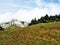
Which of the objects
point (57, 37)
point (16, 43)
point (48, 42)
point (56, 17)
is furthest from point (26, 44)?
point (56, 17)

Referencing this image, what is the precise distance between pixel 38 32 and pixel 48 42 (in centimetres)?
1291

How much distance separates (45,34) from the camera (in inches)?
2238

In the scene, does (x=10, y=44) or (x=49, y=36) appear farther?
A: (x=49, y=36)

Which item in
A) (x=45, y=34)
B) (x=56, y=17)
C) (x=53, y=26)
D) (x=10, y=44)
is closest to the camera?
(x=10, y=44)

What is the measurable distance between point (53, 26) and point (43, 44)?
2332 cm

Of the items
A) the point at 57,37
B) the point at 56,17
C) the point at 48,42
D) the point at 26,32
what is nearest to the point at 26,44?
the point at 48,42

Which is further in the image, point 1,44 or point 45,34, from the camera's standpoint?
point 45,34

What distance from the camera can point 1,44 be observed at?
45125 mm

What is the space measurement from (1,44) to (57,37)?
51.4 ft

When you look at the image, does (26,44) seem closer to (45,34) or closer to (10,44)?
(10,44)

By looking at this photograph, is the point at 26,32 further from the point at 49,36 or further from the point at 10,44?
the point at 10,44

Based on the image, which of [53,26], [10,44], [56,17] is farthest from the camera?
[56,17]

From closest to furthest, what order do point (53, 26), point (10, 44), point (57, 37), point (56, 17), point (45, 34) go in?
point (10, 44)
point (57, 37)
point (45, 34)
point (53, 26)
point (56, 17)

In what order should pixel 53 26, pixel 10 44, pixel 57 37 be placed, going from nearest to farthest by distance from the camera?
pixel 10 44 < pixel 57 37 < pixel 53 26
